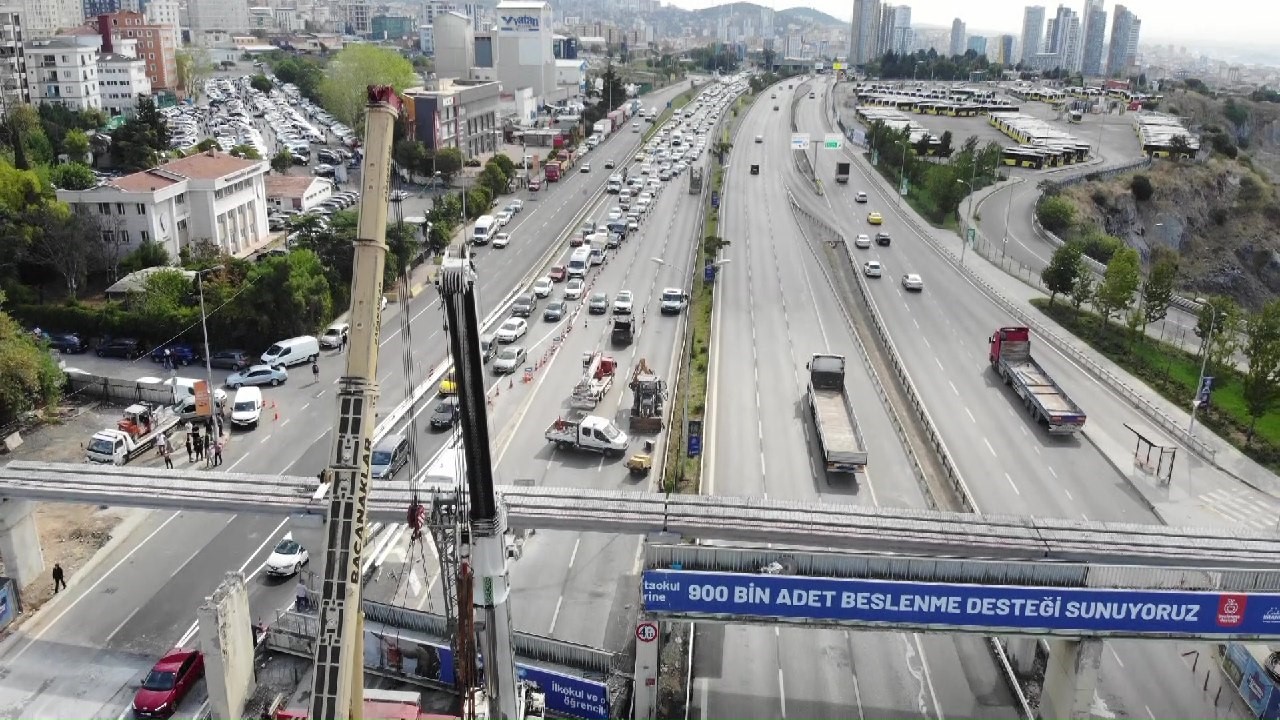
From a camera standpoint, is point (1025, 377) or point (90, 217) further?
point (90, 217)

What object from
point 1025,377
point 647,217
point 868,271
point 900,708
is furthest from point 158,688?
point 647,217

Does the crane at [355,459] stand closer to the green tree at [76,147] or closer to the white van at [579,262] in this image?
the white van at [579,262]

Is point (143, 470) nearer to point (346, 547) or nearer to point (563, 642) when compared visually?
point (563, 642)

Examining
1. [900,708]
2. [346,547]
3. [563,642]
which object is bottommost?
[900,708]

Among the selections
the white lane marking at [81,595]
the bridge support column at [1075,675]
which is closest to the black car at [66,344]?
the white lane marking at [81,595]

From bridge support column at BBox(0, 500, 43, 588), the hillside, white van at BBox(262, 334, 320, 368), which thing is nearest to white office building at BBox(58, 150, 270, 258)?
white van at BBox(262, 334, 320, 368)

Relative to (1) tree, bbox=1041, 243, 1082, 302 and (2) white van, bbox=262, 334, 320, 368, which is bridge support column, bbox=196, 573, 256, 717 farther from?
(1) tree, bbox=1041, 243, 1082, 302

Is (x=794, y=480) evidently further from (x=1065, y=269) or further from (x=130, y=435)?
(x=1065, y=269)

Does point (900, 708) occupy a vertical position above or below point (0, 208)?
below
